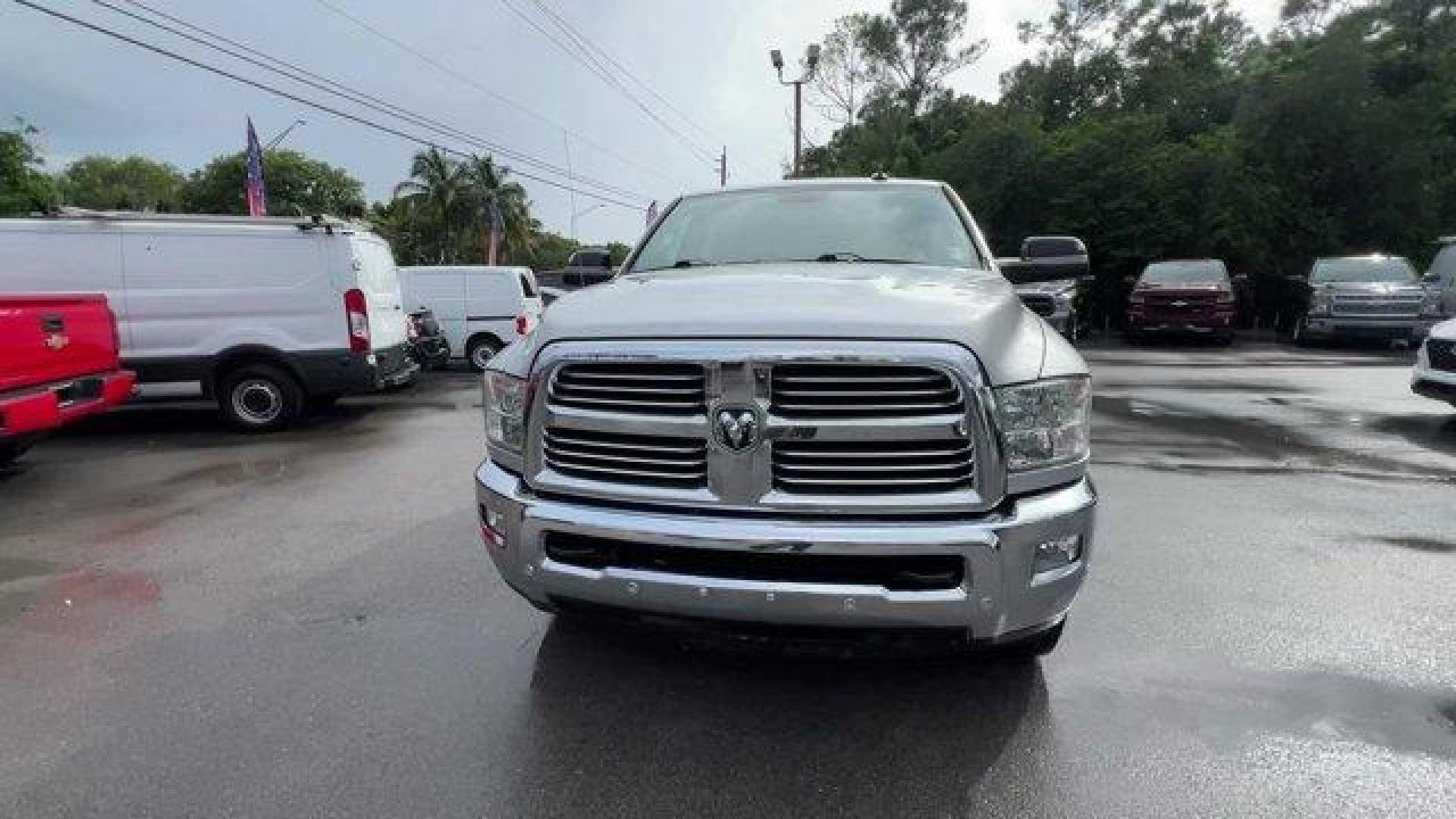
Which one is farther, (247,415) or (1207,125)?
(1207,125)

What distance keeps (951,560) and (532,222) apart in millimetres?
59021

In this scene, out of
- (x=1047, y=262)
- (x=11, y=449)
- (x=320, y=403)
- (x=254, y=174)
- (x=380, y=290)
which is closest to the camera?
(x=1047, y=262)

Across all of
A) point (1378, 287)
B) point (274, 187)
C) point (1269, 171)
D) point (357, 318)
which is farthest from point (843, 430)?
point (274, 187)

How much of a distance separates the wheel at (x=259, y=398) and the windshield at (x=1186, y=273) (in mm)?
16263

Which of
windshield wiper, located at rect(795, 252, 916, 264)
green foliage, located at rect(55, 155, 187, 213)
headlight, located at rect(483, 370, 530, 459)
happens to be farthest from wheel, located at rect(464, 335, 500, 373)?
green foliage, located at rect(55, 155, 187, 213)

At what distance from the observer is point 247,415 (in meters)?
9.22

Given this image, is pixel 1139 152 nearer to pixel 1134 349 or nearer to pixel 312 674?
pixel 1134 349

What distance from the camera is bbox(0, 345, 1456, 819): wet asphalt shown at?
264 cm

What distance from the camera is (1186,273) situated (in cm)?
1856

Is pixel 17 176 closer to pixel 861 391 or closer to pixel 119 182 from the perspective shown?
pixel 861 391

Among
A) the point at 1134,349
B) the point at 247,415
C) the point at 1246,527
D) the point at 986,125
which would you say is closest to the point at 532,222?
the point at 986,125

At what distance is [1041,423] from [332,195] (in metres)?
73.5

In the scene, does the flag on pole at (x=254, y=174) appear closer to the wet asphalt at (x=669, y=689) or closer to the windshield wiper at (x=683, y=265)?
the wet asphalt at (x=669, y=689)

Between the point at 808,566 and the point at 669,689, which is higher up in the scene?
the point at 808,566
